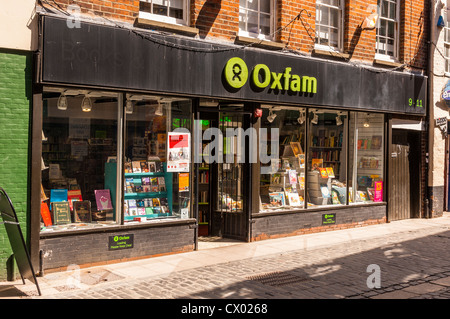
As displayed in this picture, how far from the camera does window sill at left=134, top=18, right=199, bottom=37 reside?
9.48 metres

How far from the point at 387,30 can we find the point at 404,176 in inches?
161

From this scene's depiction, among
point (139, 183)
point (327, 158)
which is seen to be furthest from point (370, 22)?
point (139, 183)

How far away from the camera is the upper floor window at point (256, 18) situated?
11.4 m

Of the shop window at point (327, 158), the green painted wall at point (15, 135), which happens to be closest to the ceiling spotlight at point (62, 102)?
the green painted wall at point (15, 135)

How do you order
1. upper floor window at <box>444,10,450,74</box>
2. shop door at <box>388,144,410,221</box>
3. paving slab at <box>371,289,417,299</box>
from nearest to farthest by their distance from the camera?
paving slab at <box>371,289,417,299</box>
shop door at <box>388,144,410,221</box>
upper floor window at <box>444,10,450,74</box>

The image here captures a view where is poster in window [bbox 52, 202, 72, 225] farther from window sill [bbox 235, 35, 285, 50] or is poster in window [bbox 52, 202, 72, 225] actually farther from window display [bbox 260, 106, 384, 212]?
window sill [bbox 235, 35, 285, 50]

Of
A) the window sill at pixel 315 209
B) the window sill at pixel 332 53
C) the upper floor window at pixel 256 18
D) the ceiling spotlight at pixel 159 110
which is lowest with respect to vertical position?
the window sill at pixel 315 209

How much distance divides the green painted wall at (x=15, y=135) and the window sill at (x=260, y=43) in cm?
438

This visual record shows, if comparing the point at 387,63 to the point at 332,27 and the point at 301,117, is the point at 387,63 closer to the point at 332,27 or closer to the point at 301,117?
the point at 332,27

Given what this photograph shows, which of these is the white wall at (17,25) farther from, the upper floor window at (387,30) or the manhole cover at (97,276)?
the upper floor window at (387,30)

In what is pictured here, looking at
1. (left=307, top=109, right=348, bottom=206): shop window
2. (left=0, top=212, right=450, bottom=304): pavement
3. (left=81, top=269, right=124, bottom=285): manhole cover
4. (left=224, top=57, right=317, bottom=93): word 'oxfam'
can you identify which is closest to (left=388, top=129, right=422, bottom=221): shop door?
(left=307, top=109, right=348, bottom=206): shop window

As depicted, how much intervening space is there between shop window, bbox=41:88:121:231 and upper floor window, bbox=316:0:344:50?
5.78m

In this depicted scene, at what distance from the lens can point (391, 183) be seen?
14578mm

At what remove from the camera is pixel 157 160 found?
33.8 ft
